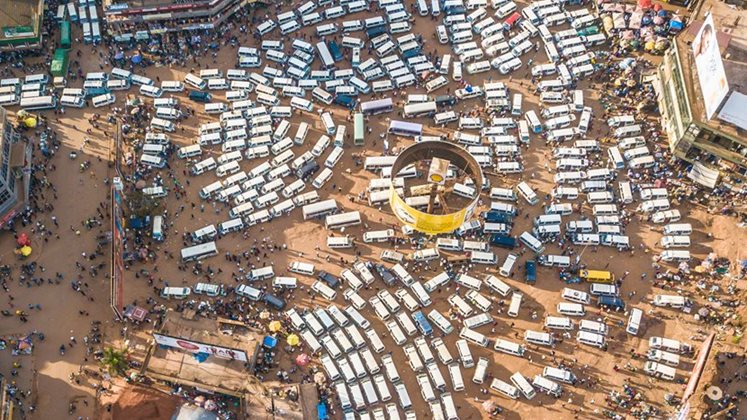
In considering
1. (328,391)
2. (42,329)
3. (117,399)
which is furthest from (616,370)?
(42,329)

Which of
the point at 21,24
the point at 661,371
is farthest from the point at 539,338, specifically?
the point at 21,24

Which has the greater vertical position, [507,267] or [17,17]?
[17,17]

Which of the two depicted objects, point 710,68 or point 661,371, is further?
point 710,68

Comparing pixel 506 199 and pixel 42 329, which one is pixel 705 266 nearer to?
pixel 506 199

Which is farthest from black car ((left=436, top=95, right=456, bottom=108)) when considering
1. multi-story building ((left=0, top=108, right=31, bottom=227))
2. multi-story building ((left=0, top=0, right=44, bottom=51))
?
multi-story building ((left=0, top=0, right=44, bottom=51))

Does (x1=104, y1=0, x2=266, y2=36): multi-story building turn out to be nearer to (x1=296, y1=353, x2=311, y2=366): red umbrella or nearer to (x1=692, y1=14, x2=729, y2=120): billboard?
(x1=296, y1=353, x2=311, y2=366): red umbrella

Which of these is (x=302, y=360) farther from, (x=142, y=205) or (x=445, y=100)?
(x=445, y=100)
